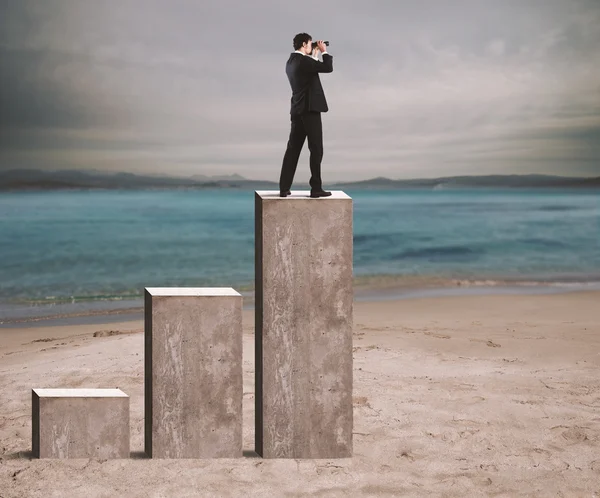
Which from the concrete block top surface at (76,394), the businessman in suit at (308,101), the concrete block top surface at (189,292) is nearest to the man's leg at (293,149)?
the businessman in suit at (308,101)

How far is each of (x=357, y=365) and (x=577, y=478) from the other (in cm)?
268

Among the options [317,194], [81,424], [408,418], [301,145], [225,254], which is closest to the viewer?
[317,194]

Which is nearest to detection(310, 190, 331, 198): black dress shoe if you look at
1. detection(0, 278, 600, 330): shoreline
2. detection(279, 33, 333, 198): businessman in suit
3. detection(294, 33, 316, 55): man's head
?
detection(279, 33, 333, 198): businessman in suit

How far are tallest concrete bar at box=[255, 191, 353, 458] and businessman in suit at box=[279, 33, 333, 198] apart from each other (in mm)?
122

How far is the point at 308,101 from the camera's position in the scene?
4.99 meters

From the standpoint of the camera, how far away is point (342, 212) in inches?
192

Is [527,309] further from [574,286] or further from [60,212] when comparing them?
[60,212]

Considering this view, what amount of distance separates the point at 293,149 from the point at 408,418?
6.55 ft

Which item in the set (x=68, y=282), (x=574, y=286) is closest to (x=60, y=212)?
(x=68, y=282)

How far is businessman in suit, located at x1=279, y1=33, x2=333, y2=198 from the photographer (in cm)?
495

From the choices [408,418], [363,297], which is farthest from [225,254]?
[408,418]

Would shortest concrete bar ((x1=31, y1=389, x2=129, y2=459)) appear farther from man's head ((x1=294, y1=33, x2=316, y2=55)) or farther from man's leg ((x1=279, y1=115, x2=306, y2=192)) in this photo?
man's head ((x1=294, y1=33, x2=316, y2=55))

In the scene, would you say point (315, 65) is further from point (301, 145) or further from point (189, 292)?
point (189, 292)

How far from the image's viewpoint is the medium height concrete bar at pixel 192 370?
4.93 meters
